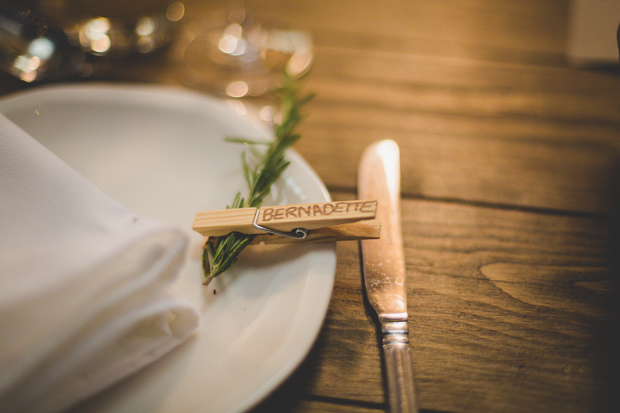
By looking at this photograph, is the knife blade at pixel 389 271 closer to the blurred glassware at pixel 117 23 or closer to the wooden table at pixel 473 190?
the wooden table at pixel 473 190

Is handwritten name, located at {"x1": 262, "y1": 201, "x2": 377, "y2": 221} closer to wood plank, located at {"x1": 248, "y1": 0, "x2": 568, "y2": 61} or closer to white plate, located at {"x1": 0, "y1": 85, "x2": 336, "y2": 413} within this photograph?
white plate, located at {"x1": 0, "y1": 85, "x2": 336, "y2": 413}

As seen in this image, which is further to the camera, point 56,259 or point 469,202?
point 469,202

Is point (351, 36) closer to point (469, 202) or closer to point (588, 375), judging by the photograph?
point (469, 202)

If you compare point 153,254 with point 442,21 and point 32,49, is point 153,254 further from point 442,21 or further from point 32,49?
point 442,21

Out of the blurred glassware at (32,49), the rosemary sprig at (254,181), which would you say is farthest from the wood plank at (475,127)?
the blurred glassware at (32,49)

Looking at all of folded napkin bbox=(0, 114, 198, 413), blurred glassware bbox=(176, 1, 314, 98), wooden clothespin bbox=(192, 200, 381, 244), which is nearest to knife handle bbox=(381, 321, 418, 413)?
wooden clothespin bbox=(192, 200, 381, 244)

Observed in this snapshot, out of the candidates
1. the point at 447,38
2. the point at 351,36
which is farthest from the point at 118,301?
the point at 447,38

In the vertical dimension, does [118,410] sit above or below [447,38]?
below
